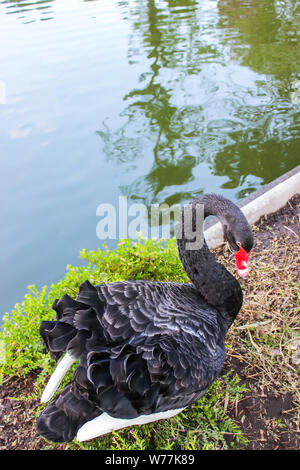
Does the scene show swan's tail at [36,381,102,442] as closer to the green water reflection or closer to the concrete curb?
the concrete curb

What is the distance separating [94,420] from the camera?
1.46 metres

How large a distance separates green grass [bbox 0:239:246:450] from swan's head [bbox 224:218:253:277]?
62cm

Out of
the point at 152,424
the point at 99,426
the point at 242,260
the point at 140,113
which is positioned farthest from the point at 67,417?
the point at 140,113

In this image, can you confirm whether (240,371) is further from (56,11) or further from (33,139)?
(56,11)

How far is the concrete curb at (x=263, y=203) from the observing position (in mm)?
→ 2750

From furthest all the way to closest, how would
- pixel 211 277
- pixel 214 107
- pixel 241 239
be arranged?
1. pixel 214 107
2. pixel 211 277
3. pixel 241 239

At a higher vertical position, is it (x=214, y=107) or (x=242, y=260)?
(x=242, y=260)

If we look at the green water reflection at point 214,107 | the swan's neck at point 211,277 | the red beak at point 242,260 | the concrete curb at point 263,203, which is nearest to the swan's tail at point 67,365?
the swan's neck at point 211,277

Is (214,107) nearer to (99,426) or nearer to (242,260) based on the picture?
(242,260)

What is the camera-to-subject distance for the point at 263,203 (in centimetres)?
291

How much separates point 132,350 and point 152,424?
1.83 ft

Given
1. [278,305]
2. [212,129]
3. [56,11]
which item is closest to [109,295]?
[278,305]

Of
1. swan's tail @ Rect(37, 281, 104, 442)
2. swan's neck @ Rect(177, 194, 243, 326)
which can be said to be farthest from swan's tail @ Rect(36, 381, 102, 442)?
swan's neck @ Rect(177, 194, 243, 326)

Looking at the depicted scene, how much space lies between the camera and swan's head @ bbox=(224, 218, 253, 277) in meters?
1.74
